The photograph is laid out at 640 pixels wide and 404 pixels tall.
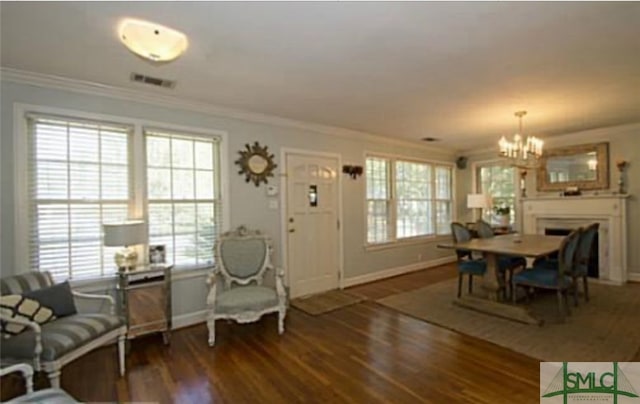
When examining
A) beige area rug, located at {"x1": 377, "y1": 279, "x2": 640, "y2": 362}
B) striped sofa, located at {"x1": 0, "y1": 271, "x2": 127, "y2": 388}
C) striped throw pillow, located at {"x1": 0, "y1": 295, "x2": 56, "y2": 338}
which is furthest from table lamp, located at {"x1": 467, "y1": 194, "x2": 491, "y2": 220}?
striped throw pillow, located at {"x1": 0, "y1": 295, "x2": 56, "y2": 338}

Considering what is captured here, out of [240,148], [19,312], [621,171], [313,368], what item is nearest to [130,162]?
[240,148]

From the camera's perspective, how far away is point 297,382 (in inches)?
98.0

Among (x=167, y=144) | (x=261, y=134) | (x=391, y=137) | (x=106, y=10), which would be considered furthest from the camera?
(x=391, y=137)

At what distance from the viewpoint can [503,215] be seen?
645 centimetres

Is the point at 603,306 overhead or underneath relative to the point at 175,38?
underneath

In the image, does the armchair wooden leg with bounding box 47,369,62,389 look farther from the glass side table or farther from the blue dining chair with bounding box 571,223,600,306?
the blue dining chair with bounding box 571,223,600,306

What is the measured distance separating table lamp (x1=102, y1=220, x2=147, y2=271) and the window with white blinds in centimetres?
345

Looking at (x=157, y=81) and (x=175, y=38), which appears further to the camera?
(x=157, y=81)

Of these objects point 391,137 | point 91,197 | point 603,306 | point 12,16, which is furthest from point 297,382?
point 391,137

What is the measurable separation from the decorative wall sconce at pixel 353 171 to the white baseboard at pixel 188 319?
274cm

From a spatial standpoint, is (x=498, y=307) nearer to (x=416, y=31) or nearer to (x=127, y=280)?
(x=416, y=31)

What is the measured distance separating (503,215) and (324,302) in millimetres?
4099

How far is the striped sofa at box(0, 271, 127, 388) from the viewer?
2.13 metres

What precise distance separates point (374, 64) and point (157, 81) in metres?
1.92
